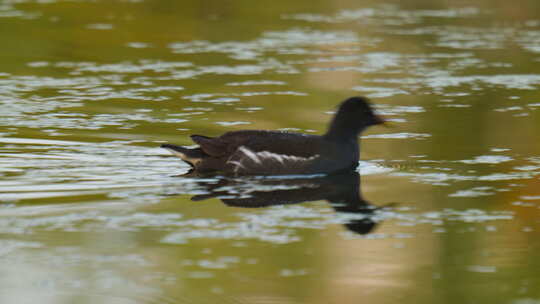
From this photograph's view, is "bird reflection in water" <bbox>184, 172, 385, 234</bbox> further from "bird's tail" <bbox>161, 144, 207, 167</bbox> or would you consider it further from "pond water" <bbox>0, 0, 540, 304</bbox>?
"bird's tail" <bbox>161, 144, 207, 167</bbox>

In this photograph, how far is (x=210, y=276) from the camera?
25.6 feet

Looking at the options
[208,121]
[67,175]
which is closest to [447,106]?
[208,121]

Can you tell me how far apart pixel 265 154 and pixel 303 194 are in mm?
883

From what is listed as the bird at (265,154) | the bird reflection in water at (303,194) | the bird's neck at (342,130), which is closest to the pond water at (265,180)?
the bird reflection in water at (303,194)

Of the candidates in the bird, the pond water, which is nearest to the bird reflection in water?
the pond water

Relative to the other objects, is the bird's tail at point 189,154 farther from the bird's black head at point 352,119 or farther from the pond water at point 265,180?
the bird's black head at point 352,119

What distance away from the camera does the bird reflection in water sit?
388 inches

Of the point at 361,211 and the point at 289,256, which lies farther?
the point at 361,211

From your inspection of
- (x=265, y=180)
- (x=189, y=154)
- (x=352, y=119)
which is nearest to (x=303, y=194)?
(x=265, y=180)

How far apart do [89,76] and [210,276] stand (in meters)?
10.8

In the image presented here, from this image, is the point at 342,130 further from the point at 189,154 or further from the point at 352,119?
the point at 189,154

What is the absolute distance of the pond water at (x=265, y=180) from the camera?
790 centimetres

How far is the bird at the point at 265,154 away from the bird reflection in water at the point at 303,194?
0.44 ft

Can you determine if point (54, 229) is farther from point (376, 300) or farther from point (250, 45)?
point (250, 45)
